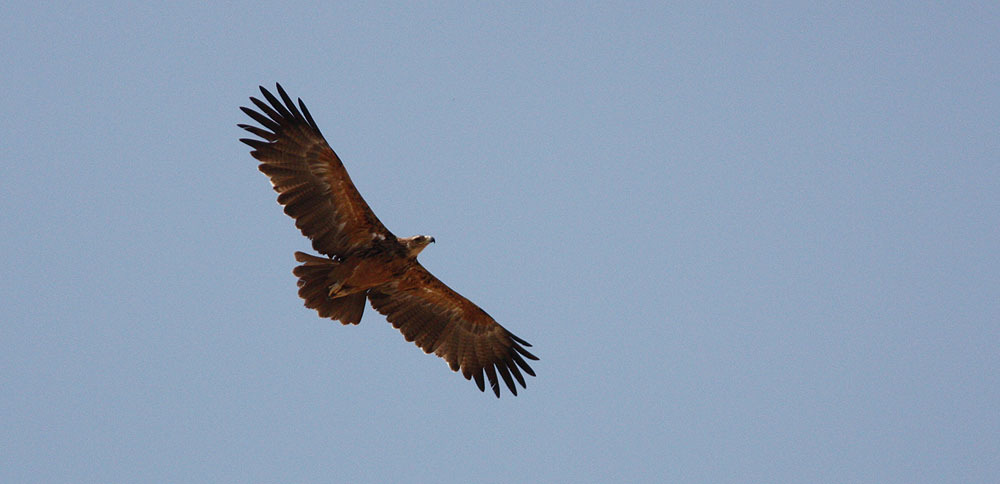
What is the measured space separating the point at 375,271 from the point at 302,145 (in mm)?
2096

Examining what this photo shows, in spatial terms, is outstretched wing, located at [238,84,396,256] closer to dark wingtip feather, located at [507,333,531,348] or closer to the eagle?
the eagle

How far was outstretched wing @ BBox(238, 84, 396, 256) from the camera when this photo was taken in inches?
649

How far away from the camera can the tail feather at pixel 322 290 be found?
16.6 m

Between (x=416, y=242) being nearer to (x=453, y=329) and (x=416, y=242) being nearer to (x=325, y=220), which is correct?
(x=325, y=220)

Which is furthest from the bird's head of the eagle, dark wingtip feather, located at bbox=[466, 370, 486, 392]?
dark wingtip feather, located at bbox=[466, 370, 486, 392]

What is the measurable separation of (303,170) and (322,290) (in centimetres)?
175

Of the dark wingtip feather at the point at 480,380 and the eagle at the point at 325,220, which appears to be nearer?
the eagle at the point at 325,220

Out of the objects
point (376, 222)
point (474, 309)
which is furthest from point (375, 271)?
point (474, 309)

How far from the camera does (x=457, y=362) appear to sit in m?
18.6

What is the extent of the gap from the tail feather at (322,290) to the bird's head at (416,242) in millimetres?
1049

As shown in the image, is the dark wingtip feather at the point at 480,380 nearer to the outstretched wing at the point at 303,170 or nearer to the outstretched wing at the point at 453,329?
the outstretched wing at the point at 453,329

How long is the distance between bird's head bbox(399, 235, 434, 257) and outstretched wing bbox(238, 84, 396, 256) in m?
0.47

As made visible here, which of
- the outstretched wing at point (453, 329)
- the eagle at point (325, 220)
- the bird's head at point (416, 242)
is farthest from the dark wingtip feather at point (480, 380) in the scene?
the bird's head at point (416, 242)

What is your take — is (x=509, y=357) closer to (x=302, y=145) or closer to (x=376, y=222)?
(x=376, y=222)
